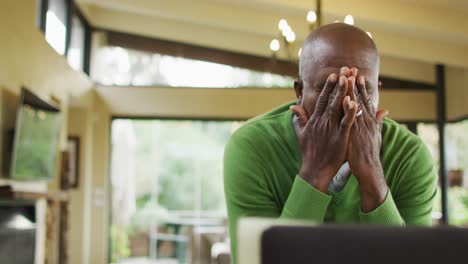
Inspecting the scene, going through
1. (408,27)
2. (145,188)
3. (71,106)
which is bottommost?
(145,188)

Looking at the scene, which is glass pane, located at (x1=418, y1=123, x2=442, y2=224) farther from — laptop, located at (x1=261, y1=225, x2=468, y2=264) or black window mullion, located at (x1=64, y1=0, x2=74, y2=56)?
laptop, located at (x1=261, y1=225, x2=468, y2=264)

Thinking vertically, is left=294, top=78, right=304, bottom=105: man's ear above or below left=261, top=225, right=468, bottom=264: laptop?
above

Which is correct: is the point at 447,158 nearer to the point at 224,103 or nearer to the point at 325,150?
the point at 224,103

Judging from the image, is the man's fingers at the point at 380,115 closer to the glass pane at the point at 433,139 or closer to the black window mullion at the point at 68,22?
the black window mullion at the point at 68,22

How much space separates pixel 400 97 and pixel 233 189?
913 centimetres

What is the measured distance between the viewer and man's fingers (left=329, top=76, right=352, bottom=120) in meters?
0.87

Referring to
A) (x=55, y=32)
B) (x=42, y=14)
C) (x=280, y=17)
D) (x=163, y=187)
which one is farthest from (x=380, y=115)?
(x=163, y=187)

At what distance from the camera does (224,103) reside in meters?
9.47

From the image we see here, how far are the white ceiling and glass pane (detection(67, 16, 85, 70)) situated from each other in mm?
280

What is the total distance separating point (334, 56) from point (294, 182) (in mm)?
181

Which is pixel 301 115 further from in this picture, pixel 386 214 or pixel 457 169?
pixel 457 169

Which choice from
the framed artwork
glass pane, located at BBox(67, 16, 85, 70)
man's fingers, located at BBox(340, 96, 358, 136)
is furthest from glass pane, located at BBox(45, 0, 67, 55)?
man's fingers, located at BBox(340, 96, 358, 136)

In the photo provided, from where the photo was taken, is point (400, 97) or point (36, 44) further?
point (400, 97)

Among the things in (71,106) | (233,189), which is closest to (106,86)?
(71,106)
